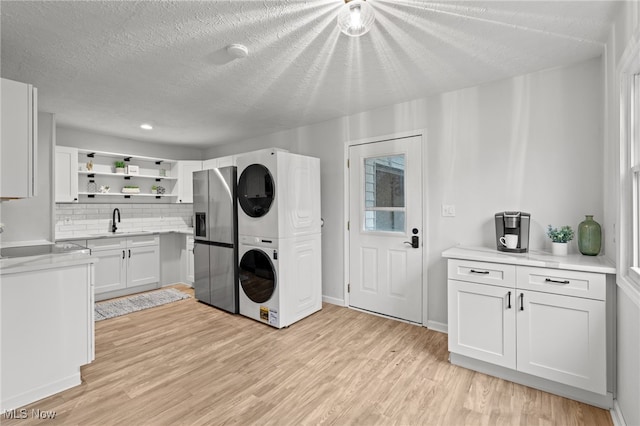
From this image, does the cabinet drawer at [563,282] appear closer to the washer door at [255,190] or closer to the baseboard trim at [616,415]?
the baseboard trim at [616,415]

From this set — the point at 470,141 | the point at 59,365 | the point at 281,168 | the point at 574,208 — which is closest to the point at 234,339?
the point at 59,365

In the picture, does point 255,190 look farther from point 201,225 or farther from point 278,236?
point 201,225

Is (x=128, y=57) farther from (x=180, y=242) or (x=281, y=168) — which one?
(x=180, y=242)

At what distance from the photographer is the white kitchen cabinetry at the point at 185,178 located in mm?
5109

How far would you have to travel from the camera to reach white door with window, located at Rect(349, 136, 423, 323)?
3166 mm

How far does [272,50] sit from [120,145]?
3.72 metres

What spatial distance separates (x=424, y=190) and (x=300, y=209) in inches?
51.9

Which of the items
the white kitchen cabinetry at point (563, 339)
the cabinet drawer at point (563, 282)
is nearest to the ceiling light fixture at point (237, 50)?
the cabinet drawer at point (563, 282)

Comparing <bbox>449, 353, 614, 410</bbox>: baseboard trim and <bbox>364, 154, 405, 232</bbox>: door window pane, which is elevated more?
<bbox>364, 154, 405, 232</bbox>: door window pane

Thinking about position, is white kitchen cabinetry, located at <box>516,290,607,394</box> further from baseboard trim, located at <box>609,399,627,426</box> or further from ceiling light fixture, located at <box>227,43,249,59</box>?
ceiling light fixture, located at <box>227,43,249,59</box>

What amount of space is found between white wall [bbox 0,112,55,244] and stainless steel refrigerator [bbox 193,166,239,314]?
1.50 metres

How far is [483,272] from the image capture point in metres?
2.29

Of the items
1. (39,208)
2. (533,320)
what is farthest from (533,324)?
(39,208)

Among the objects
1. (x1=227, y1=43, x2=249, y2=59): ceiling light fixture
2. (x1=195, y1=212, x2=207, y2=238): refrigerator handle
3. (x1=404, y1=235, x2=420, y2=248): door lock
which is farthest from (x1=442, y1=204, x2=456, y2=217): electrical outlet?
(x1=195, y1=212, x2=207, y2=238): refrigerator handle
